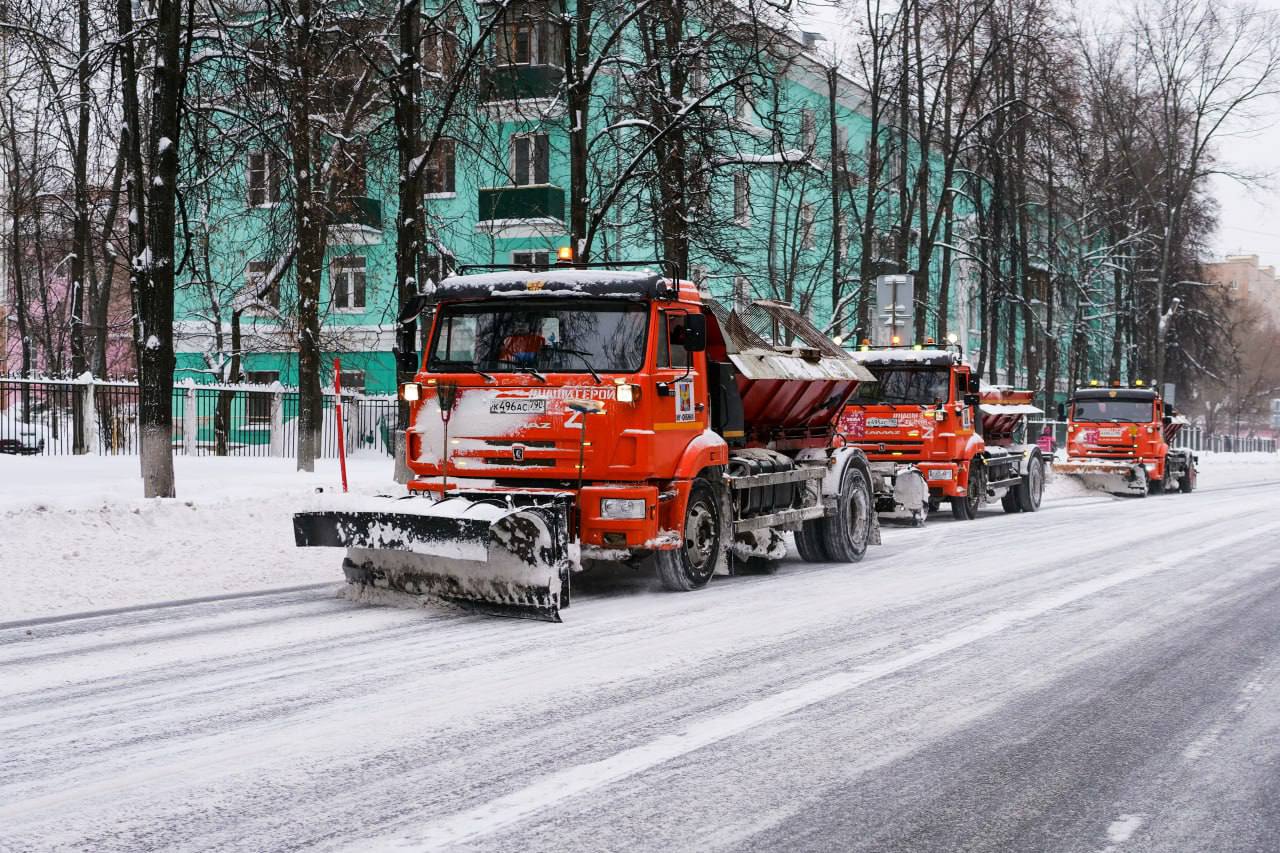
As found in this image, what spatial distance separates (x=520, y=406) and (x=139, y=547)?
13.5 feet

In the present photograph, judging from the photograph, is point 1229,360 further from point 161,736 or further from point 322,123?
point 161,736

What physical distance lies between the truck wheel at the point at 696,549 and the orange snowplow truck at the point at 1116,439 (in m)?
20.2

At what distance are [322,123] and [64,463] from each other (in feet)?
20.0

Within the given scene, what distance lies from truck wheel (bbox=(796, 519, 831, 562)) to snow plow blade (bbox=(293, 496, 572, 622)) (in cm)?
478

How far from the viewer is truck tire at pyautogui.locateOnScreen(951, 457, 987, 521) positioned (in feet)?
72.0

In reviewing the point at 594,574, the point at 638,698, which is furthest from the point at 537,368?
the point at 638,698

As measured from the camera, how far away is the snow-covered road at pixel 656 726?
4.78 meters

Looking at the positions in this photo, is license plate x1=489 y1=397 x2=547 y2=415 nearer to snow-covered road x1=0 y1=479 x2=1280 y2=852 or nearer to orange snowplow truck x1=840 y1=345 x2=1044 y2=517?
snow-covered road x1=0 y1=479 x2=1280 y2=852

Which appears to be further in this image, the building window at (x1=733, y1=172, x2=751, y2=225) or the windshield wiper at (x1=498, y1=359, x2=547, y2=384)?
the building window at (x1=733, y1=172, x2=751, y2=225)

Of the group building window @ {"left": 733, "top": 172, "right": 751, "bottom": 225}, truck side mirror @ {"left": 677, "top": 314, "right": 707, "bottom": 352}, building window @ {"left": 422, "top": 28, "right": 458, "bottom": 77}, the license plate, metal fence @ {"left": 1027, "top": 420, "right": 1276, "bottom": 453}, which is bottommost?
metal fence @ {"left": 1027, "top": 420, "right": 1276, "bottom": 453}

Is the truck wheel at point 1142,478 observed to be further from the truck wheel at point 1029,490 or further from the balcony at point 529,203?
the balcony at point 529,203

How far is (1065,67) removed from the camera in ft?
124

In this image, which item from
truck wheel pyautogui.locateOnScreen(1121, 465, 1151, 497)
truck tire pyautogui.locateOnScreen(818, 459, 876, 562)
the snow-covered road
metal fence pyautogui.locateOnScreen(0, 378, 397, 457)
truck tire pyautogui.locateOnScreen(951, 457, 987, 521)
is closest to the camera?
the snow-covered road

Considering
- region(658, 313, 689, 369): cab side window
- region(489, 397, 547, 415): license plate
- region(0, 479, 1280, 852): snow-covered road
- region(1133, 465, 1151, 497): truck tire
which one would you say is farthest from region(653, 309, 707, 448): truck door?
region(1133, 465, 1151, 497): truck tire
